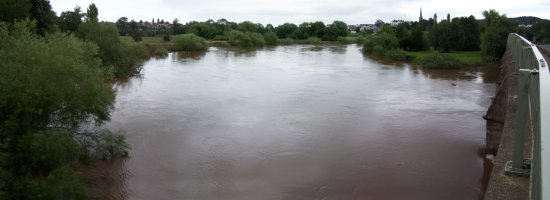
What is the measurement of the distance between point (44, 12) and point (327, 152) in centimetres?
2217

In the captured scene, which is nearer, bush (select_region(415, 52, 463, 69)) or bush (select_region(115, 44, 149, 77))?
bush (select_region(115, 44, 149, 77))

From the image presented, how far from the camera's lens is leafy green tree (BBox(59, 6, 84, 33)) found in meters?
41.7

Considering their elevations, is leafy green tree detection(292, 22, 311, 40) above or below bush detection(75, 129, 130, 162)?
above

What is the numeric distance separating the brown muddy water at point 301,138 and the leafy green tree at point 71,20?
13057mm

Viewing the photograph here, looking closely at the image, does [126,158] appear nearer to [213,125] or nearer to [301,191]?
[213,125]

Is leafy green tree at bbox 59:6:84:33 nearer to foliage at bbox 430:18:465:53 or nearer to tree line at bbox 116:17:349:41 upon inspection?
foliage at bbox 430:18:465:53

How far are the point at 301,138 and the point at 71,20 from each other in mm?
33662

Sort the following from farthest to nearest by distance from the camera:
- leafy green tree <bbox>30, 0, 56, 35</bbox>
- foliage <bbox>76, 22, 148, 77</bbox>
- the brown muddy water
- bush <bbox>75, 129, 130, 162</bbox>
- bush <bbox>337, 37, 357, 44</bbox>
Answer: bush <bbox>337, 37, 357, 44</bbox> < foliage <bbox>76, 22, 148, 77</bbox> < leafy green tree <bbox>30, 0, 56, 35</bbox> < bush <bbox>75, 129, 130, 162</bbox> < the brown muddy water

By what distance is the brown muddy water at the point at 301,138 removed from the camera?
13.6 metres

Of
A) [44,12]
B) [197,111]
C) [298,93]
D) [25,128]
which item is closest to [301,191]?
[25,128]

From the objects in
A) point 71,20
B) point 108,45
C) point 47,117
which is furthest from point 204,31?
point 47,117

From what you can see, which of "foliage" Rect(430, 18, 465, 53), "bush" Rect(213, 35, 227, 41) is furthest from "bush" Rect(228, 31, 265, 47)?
"foliage" Rect(430, 18, 465, 53)

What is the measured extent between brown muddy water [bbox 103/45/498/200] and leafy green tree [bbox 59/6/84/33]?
42.8 ft

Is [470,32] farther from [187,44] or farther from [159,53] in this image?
[159,53]
